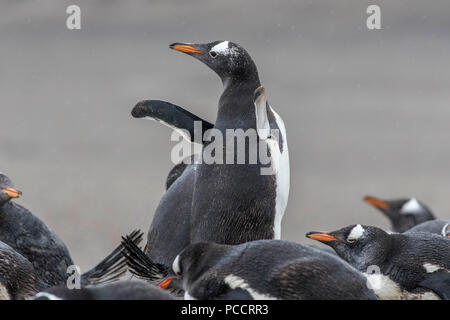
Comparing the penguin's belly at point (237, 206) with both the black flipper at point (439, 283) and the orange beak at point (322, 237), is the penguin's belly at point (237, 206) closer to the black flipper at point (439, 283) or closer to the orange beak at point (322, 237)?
the orange beak at point (322, 237)

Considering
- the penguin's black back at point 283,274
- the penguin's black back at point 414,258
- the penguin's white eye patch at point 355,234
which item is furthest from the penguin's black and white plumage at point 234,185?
the penguin's black back at point 283,274

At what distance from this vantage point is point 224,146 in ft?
9.63

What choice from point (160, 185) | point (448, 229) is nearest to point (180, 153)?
point (448, 229)

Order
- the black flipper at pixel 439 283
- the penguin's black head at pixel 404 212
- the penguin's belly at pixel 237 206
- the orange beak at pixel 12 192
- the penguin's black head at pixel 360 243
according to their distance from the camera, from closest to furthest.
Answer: the black flipper at pixel 439 283, the penguin's black head at pixel 360 243, the penguin's belly at pixel 237 206, the orange beak at pixel 12 192, the penguin's black head at pixel 404 212

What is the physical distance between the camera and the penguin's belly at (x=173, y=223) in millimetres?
3141

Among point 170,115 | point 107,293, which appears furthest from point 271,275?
point 170,115

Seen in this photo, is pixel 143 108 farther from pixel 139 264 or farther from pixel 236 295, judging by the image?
pixel 236 295

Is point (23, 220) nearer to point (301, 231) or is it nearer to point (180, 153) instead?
point (180, 153)

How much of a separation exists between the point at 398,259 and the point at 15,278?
1.15 m

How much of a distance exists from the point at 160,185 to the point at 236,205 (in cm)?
556

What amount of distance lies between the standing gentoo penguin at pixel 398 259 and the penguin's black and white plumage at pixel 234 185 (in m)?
0.22

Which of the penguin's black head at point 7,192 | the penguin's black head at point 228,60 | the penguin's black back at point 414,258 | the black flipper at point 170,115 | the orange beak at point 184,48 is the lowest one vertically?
the penguin's black back at point 414,258
